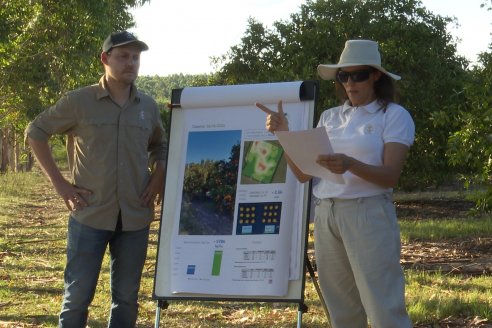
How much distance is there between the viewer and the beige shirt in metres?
5.75

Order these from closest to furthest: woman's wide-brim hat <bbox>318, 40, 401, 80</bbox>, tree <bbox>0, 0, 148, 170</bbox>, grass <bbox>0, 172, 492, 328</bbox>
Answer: woman's wide-brim hat <bbox>318, 40, 401, 80</bbox> < grass <bbox>0, 172, 492, 328</bbox> < tree <bbox>0, 0, 148, 170</bbox>

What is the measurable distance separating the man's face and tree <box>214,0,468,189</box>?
48.8 ft

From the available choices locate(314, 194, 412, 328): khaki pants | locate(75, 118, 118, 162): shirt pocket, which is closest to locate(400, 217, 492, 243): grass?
locate(75, 118, 118, 162): shirt pocket

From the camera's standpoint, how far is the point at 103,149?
577 centimetres

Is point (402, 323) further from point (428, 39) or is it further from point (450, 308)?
point (428, 39)

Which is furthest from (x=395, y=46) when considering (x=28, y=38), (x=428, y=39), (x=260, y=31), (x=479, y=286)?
(x=479, y=286)

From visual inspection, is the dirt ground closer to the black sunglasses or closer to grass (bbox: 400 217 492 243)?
grass (bbox: 400 217 492 243)

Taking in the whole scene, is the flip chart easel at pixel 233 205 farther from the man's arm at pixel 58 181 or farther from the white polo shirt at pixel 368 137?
the white polo shirt at pixel 368 137

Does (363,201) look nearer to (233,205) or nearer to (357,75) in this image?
(357,75)

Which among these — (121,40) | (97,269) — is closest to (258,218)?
(97,269)

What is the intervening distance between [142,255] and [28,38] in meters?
19.5

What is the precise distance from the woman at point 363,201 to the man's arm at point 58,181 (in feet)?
5.05

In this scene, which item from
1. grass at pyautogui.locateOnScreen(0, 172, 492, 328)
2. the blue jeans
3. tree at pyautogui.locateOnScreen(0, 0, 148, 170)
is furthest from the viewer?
tree at pyautogui.locateOnScreen(0, 0, 148, 170)

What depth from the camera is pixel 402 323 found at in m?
4.75
